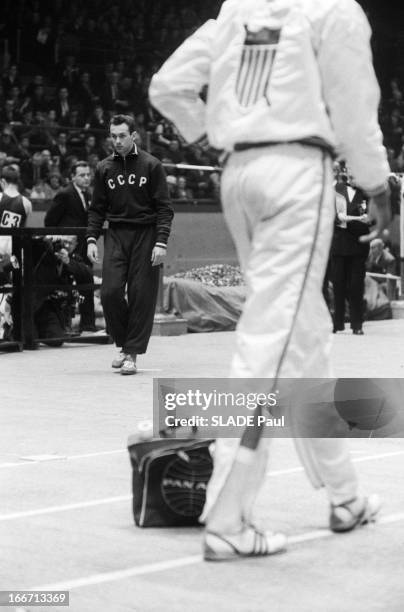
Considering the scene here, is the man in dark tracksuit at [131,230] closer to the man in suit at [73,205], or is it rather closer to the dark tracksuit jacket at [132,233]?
the dark tracksuit jacket at [132,233]

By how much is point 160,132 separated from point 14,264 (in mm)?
11811

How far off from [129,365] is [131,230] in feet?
3.65

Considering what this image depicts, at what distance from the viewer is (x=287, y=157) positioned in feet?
15.3

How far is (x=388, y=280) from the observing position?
63.2ft

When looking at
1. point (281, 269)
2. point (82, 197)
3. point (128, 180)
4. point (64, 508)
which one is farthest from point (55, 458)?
point (82, 197)

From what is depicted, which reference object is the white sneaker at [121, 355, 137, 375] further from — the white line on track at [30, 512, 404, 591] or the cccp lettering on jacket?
the white line on track at [30, 512, 404, 591]

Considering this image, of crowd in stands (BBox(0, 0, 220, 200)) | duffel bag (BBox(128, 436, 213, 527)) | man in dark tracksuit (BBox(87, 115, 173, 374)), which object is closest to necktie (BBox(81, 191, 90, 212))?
man in dark tracksuit (BBox(87, 115, 173, 374))

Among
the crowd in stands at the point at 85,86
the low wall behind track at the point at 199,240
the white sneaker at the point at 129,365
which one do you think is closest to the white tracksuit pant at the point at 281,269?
the white sneaker at the point at 129,365

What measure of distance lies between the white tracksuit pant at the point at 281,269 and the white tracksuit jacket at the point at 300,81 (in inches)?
3.8

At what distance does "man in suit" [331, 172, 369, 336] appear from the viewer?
1535 centimetres

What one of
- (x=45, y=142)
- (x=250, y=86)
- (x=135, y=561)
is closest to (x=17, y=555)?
(x=135, y=561)

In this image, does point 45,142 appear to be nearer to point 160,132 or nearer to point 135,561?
point 160,132

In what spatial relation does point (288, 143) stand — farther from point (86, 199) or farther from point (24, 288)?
point (86, 199)

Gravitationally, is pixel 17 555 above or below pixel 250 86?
below
